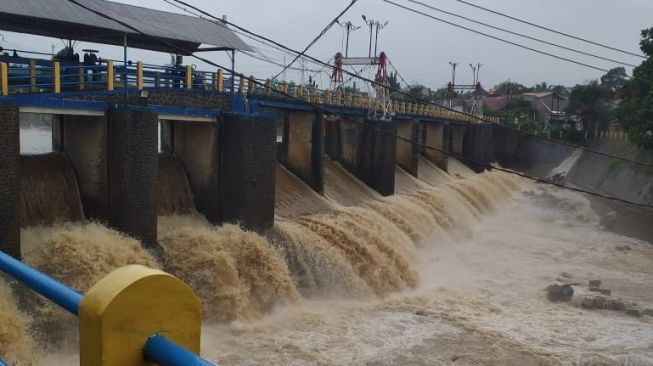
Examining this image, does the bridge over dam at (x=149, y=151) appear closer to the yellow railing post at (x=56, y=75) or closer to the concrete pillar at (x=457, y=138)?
the yellow railing post at (x=56, y=75)

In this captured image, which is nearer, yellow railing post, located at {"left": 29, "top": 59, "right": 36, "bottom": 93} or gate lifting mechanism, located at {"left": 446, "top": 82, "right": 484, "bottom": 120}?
yellow railing post, located at {"left": 29, "top": 59, "right": 36, "bottom": 93}

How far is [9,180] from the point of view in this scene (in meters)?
9.95

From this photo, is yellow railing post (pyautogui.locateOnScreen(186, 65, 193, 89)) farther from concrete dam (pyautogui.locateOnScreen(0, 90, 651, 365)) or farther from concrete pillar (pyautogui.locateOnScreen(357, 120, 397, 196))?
concrete pillar (pyautogui.locateOnScreen(357, 120, 397, 196))

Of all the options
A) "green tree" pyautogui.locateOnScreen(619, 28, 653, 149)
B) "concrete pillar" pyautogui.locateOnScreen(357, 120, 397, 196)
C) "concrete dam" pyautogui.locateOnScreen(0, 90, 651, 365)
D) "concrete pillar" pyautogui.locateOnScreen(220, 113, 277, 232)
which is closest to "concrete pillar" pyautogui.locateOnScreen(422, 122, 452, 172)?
"green tree" pyautogui.locateOnScreen(619, 28, 653, 149)

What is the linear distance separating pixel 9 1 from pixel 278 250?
922 cm

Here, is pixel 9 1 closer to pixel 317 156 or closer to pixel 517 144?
pixel 317 156

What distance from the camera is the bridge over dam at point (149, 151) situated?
1172 cm

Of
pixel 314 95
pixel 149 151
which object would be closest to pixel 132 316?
pixel 149 151

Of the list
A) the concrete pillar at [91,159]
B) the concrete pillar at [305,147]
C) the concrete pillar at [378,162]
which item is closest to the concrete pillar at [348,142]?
the concrete pillar at [378,162]

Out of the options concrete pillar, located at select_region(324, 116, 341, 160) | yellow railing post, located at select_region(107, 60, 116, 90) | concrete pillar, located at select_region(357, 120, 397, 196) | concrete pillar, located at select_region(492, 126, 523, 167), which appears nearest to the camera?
yellow railing post, located at select_region(107, 60, 116, 90)

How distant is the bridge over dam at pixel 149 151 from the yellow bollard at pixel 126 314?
8.93 meters

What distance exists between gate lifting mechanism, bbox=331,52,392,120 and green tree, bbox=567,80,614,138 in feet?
107

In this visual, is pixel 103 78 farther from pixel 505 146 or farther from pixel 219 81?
pixel 505 146

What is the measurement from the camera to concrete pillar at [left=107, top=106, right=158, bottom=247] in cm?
1196
